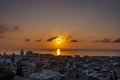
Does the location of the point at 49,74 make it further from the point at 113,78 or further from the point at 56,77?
the point at 113,78

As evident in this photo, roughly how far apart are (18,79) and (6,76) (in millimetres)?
10664

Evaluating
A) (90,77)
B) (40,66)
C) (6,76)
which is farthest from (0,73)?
(40,66)

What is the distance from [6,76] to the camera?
21484 millimetres

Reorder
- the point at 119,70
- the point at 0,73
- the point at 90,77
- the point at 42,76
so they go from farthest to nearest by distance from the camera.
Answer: the point at 119,70 < the point at 90,77 < the point at 42,76 < the point at 0,73

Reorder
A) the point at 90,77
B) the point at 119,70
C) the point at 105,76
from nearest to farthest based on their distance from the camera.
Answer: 1. the point at 90,77
2. the point at 105,76
3. the point at 119,70

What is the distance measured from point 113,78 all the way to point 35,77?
1412cm

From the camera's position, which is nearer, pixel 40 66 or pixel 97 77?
pixel 97 77

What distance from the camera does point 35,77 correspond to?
3188 centimetres

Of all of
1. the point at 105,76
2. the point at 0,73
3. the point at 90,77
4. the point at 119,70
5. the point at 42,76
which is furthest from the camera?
the point at 119,70

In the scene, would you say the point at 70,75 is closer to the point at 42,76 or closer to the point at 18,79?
the point at 42,76

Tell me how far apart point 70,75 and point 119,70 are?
22.8m

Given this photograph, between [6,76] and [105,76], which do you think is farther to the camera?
[105,76]

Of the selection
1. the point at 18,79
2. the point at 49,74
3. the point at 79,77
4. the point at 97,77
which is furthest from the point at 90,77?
the point at 18,79

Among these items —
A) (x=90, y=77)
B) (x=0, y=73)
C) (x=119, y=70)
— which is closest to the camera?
(x=0, y=73)
